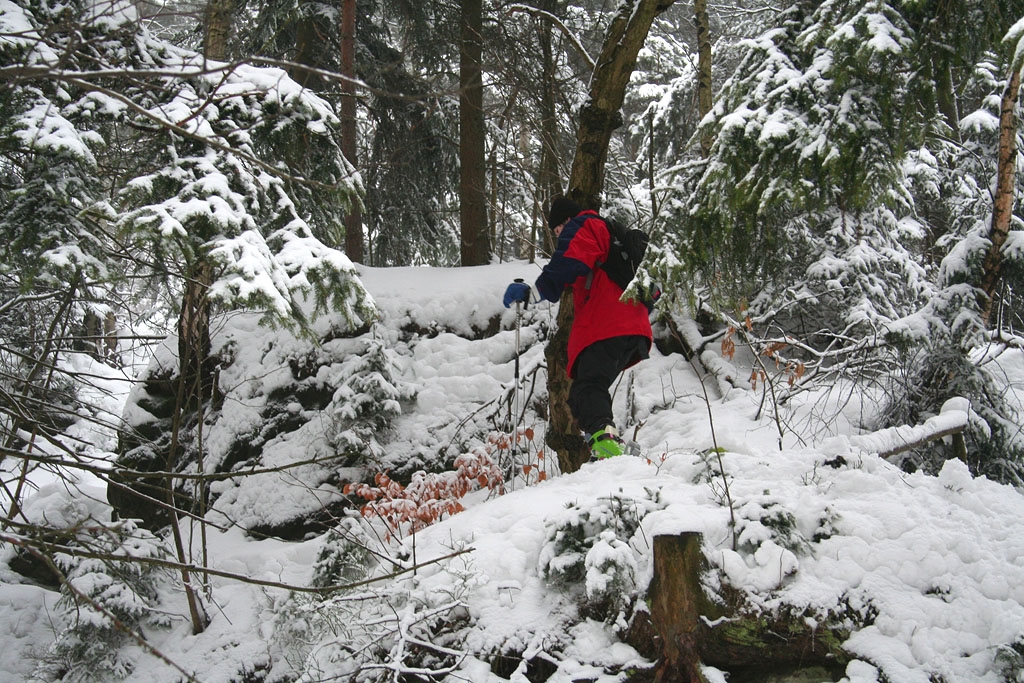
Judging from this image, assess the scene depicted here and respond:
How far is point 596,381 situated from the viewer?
4141mm

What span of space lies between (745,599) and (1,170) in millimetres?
5542

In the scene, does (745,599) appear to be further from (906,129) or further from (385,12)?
(385,12)

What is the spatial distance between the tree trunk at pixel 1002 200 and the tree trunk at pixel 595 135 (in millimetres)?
2189

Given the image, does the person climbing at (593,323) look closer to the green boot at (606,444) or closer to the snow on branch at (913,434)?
the green boot at (606,444)

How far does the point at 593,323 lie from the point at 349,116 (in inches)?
196

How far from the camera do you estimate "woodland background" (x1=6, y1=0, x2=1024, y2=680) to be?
2893 mm

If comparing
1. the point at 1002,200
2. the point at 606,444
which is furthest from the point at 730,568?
the point at 1002,200

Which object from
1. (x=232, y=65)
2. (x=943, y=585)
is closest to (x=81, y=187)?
(x=232, y=65)

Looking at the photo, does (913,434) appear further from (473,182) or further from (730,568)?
(473,182)

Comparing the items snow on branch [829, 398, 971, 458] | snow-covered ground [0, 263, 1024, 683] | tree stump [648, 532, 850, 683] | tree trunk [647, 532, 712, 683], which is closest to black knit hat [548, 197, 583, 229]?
snow-covered ground [0, 263, 1024, 683]

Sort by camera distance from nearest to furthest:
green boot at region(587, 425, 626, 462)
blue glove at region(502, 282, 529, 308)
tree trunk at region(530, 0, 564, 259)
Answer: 1. green boot at region(587, 425, 626, 462)
2. blue glove at region(502, 282, 529, 308)
3. tree trunk at region(530, 0, 564, 259)

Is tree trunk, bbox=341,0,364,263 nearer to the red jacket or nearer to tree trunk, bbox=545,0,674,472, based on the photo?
tree trunk, bbox=545,0,674,472

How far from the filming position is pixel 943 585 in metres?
2.50

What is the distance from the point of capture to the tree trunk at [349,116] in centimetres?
725
